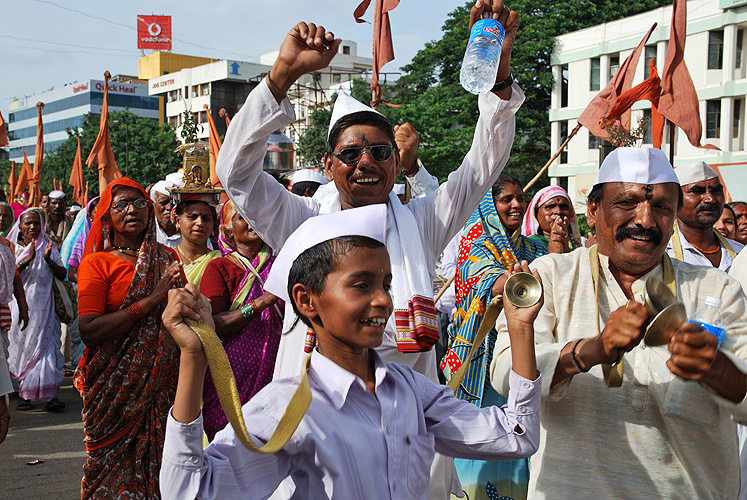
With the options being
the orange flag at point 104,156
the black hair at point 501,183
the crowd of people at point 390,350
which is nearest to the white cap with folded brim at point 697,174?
the black hair at point 501,183

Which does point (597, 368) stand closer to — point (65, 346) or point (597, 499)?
point (597, 499)

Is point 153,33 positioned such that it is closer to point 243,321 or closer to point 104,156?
point 104,156

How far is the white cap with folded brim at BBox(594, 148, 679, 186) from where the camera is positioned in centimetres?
256

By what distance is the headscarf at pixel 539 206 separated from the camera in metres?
5.89

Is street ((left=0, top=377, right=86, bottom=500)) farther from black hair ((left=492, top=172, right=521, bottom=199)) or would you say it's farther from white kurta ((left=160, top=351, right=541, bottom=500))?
white kurta ((left=160, top=351, right=541, bottom=500))

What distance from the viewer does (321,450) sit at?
1.86 meters

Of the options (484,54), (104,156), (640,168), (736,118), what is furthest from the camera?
(736,118)

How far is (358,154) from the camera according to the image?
296 cm

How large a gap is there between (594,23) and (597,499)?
44.5 metres

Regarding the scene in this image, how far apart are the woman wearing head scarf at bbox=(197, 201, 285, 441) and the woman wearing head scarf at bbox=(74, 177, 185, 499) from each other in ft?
0.90

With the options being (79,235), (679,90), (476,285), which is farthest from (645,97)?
(79,235)

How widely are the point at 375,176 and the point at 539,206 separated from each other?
3357 mm

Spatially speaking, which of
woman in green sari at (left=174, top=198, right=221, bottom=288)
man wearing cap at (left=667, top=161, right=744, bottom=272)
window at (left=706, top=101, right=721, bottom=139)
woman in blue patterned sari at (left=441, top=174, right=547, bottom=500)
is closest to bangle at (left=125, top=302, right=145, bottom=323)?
woman in green sari at (left=174, top=198, right=221, bottom=288)

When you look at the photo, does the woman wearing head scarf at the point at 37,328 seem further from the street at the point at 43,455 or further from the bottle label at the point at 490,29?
the bottle label at the point at 490,29
